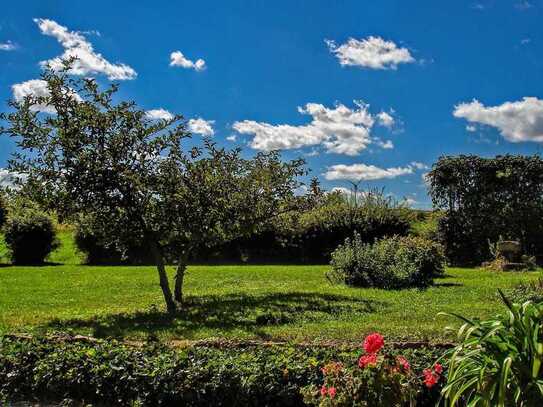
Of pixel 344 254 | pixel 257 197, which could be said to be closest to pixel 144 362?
pixel 257 197

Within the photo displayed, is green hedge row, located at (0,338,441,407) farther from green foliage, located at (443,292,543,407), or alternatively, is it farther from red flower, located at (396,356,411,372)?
green foliage, located at (443,292,543,407)

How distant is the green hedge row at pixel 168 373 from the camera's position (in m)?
5.17

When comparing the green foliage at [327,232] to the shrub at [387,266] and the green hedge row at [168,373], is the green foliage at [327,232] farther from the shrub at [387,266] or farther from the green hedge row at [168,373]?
the green hedge row at [168,373]

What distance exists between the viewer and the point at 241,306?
1132cm

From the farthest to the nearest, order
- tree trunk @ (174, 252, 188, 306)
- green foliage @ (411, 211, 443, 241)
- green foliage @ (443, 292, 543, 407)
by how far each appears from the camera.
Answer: green foliage @ (411, 211, 443, 241) → tree trunk @ (174, 252, 188, 306) → green foliage @ (443, 292, 543, 407)

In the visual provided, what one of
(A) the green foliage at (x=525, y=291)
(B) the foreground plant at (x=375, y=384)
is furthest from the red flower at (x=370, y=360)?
(A) the green foliage at (x=525, y=291)

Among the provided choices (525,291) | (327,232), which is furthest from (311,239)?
(525,291)

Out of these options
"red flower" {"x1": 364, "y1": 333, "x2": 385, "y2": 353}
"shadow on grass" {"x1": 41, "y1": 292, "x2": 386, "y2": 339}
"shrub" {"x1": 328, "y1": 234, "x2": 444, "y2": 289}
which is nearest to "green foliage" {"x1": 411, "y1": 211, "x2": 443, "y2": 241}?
"shrub" {"x1": 328, "y1": 234, "x2": 444, "y2": 289}

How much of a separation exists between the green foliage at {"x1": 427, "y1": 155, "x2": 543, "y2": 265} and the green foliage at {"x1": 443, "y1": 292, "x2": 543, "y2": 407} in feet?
63.7

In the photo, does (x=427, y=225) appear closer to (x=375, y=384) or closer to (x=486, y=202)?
(x=486, y=202)

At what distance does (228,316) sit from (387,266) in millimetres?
5869

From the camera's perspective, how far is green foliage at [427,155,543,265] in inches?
899

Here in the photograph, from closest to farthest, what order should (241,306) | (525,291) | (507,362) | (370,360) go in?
1. (507,362)
2. (370,360)
3. (241,306)
4. (525,291)

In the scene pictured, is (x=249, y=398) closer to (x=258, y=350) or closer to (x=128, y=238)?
(x=258, y=350)
